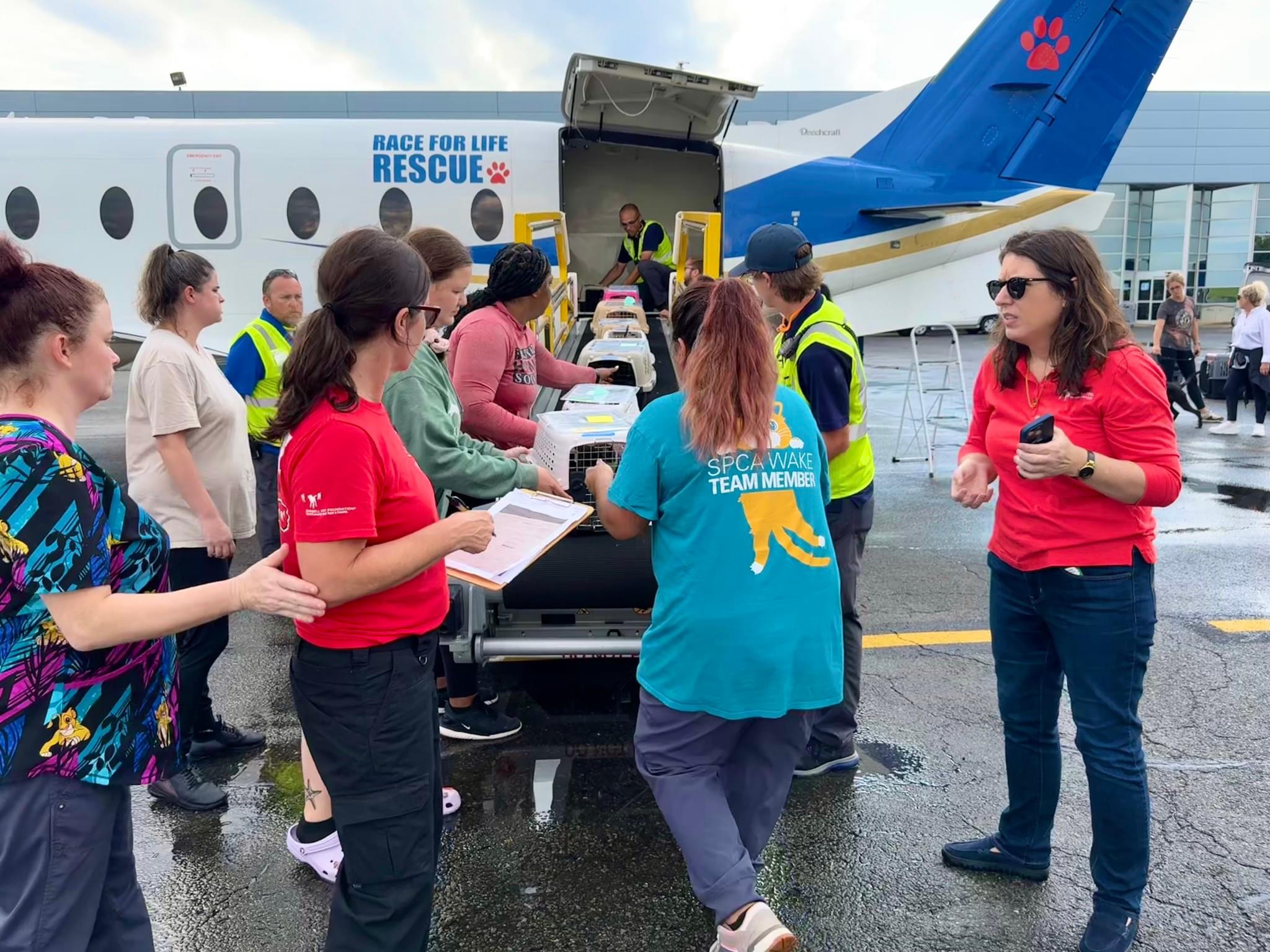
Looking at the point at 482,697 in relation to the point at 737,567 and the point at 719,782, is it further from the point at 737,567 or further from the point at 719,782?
the point at 737,567

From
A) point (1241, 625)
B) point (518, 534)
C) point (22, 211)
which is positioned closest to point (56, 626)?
point (518, 534)

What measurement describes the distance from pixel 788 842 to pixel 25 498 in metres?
2.55

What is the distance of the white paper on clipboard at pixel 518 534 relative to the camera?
8.06 feet

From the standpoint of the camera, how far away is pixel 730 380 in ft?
6.96

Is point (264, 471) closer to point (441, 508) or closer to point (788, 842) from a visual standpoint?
point (441, 508)

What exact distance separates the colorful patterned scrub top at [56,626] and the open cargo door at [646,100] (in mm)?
8208

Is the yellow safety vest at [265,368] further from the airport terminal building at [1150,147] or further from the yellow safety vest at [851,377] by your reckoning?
the airport terminal building at [1150,147]

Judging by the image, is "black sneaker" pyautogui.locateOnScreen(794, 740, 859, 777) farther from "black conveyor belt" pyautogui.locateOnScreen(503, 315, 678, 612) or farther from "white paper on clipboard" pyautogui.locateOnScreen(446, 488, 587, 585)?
"white paper on clipboard" pyautogui.locateOnScreen(446, 488, 587, 585)

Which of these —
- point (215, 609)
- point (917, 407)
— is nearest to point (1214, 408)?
point (917, 407)

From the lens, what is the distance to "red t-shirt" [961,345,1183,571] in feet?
7.80

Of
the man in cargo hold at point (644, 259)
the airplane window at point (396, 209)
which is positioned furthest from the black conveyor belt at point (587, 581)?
the airplane window at point (396, 209)

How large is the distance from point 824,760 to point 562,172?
911cm

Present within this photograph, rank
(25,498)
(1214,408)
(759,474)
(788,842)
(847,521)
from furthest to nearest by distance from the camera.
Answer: (1214,408), (847,521), (788,842), (759,474), (25,498)

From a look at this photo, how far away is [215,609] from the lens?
168cm
